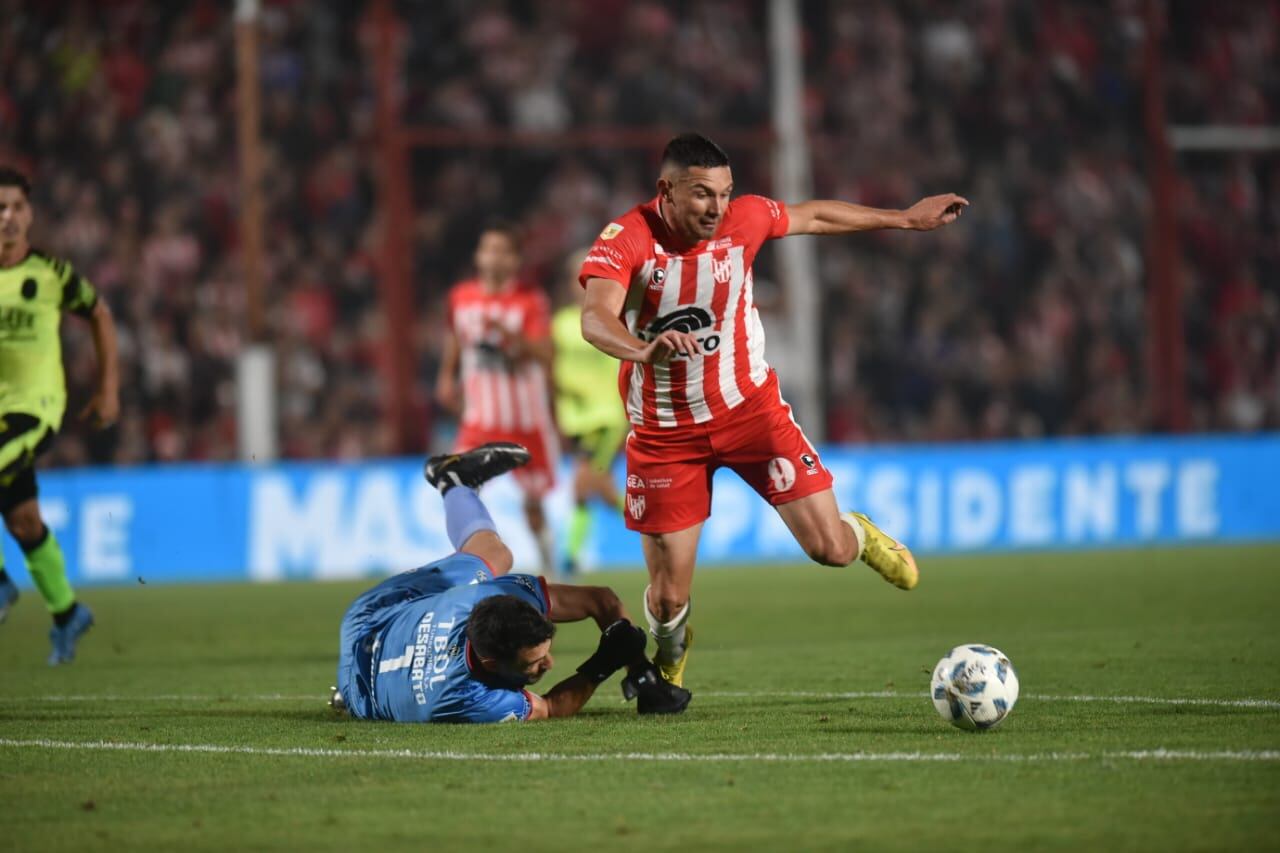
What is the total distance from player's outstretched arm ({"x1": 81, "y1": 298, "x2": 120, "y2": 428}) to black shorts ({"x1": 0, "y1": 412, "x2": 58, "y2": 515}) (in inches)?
10.5

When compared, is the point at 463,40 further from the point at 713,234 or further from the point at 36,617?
the point at 713,234

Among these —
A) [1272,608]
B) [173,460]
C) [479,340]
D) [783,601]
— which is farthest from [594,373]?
[1272,608]

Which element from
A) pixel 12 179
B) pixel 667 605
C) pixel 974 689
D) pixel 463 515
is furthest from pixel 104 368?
pixel 974 689

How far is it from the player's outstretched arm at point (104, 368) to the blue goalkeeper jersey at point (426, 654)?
3.00m

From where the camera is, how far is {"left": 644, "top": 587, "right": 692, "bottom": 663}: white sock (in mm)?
7836

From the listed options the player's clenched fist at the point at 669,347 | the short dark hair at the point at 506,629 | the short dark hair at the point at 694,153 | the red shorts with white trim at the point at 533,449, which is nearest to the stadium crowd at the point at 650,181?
the red shorts with white trim at the point at 533,449

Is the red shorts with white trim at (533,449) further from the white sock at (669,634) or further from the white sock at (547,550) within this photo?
the white sock at (669,634)

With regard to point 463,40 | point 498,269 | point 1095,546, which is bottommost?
point 1095,546

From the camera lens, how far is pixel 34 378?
9.81 metres

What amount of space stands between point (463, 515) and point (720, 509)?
957cm

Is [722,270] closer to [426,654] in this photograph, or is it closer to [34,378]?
[426,654]

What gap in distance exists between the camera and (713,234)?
756cm

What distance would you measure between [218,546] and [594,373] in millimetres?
3672

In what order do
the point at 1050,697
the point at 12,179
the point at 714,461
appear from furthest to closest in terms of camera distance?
1. the point at 12,179
2. the point at 714,461
3. the point at 1050,697
